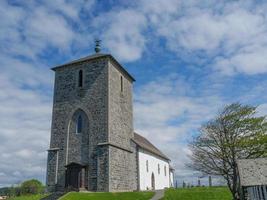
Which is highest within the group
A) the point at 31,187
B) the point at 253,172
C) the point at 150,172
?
the point at 150,172

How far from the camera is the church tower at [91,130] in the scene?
32.0 meters

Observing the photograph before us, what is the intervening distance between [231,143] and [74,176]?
15852 mm

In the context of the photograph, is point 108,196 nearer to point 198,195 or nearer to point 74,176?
point 74,176

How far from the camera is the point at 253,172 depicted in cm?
2006

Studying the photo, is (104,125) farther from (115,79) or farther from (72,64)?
(72,64)

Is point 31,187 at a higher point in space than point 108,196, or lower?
higher

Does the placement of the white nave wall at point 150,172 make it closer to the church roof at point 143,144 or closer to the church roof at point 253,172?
the church roof at point 143,144

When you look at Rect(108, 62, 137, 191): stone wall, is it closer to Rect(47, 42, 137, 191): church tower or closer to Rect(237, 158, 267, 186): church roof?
Rect(47, 42, 137, 191): church tower

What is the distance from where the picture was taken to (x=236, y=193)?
27938 mm

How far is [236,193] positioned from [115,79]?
58.3 feet

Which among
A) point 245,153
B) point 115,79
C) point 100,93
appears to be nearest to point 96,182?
point 100,93

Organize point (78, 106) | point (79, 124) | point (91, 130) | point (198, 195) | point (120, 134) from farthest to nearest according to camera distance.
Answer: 1. point (120, 134)
2. point (78, 106)
3. point (79, 124)
4. point (91, 130)
5. point (198, 195)

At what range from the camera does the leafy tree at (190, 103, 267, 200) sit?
28719mm

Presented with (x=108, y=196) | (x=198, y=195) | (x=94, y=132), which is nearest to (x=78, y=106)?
(x=94, y=132)
